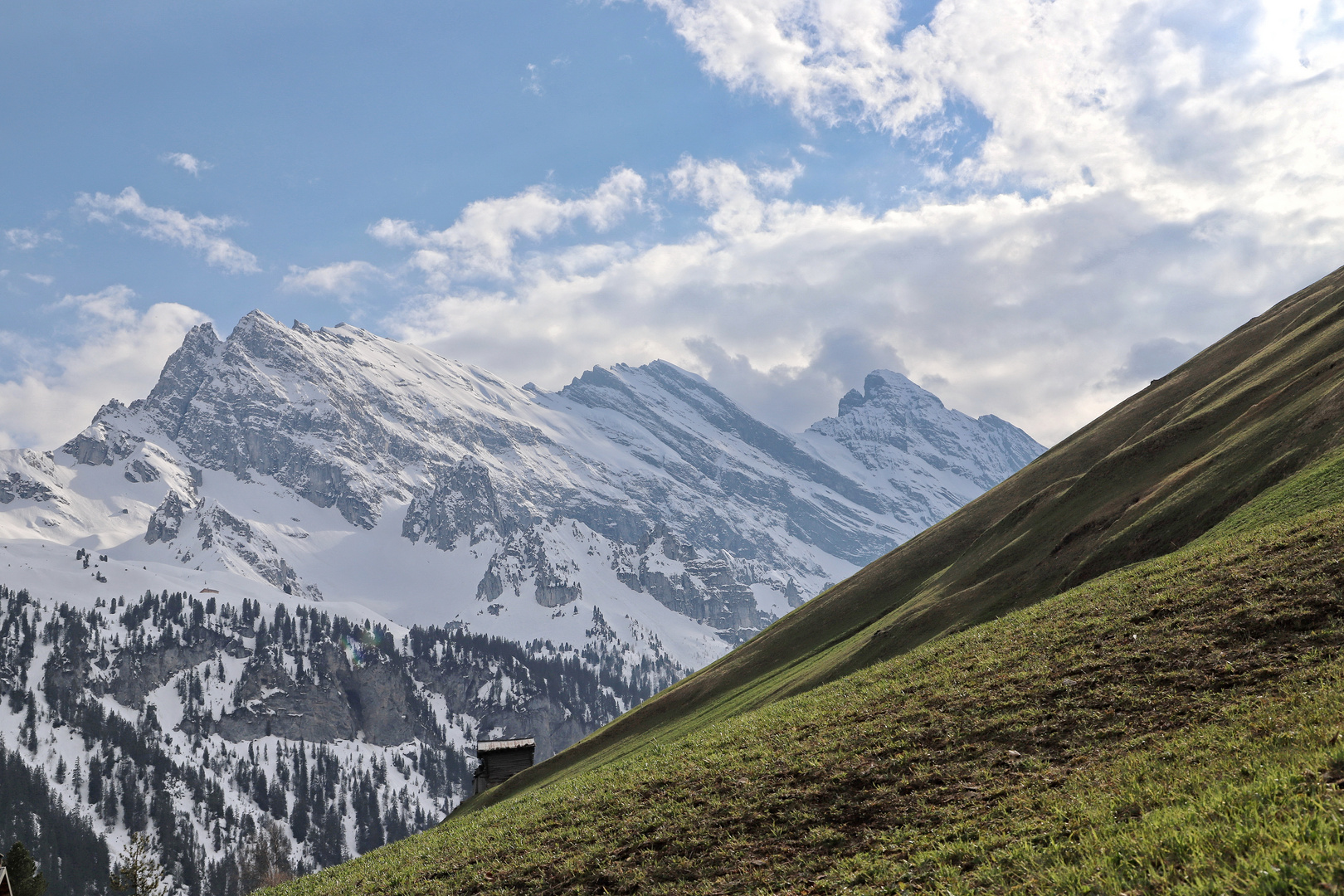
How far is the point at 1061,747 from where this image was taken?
21.7m

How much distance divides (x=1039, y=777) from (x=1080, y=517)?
38.8m

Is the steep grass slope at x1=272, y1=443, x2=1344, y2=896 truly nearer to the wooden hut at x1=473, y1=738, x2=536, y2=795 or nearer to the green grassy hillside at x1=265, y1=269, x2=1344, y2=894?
the green grassy hillside at x1=265, y1=269, x2=1344, y2=894

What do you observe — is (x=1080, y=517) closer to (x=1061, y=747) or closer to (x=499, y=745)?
(x=1061, y=747)

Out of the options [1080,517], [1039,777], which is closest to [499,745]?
[1080,517]

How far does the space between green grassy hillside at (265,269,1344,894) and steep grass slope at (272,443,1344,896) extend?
8cm

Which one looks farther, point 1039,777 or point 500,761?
point 500,761

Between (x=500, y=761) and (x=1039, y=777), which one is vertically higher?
(x=500, y=761)

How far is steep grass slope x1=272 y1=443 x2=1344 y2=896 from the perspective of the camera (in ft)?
46.8

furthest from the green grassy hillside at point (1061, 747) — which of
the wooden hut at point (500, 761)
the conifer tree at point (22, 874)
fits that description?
the conifer tree at point (22, 874)

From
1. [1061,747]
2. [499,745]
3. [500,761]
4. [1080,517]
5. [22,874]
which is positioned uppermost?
[22,874]

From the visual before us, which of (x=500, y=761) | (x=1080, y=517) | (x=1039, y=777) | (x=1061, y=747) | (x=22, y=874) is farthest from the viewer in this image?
(x=500, y=761)

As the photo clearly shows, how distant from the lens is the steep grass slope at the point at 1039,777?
14.3 meters

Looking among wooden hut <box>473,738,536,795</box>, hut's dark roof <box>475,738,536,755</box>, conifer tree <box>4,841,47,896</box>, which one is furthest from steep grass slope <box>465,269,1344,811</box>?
conifer tree <box>4,841,47,896</box>

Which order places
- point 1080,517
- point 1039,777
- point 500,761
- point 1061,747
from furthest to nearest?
point 500,761, point 1080,517, point 1061,747, point 1039,777
